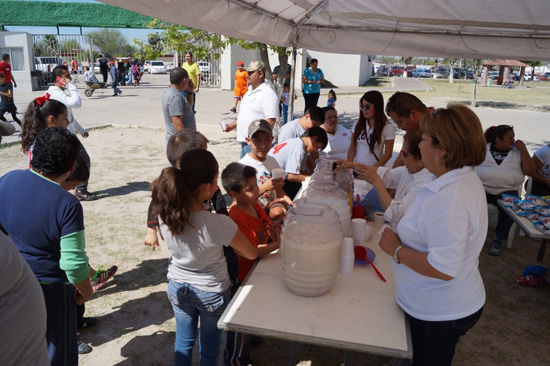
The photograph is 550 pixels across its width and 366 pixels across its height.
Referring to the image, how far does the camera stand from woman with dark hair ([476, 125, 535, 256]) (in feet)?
14.8

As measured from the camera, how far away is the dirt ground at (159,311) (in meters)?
2.79

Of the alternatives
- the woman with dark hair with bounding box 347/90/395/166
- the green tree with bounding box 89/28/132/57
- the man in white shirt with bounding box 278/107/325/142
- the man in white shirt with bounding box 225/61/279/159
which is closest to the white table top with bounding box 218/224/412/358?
the woman with dark hair with bounding box 347/90/395/166

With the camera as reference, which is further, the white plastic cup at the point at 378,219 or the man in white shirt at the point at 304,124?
the man in white shirt at the point at 304,124

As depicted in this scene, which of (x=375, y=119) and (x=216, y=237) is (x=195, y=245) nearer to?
(x=216, y=237)

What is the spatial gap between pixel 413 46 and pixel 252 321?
4.48m

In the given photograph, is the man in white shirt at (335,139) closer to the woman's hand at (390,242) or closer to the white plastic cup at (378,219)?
the white plastic cup at (378,219)

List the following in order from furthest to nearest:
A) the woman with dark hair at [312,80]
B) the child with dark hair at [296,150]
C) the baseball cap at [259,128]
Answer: the woman with dark hair at [312,80] < the child with dark hair at [296,150] < the baseball cap at [259,128]

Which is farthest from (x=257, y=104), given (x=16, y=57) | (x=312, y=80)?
(x=16, y=57)

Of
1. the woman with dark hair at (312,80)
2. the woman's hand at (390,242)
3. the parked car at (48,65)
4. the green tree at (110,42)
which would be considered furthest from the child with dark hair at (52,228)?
the green tree at (110,42)

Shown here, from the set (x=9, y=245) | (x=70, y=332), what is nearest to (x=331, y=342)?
(x=9, y=245)

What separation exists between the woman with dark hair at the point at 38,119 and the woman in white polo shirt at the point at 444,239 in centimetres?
311

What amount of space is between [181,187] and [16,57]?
22.9m

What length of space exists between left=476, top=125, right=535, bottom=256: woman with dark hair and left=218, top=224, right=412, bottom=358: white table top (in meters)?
3.07

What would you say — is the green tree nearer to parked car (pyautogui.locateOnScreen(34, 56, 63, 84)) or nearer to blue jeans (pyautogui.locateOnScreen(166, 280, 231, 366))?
parked car (pyautogui.locateOnScreen(34, 56, 63, 84))
